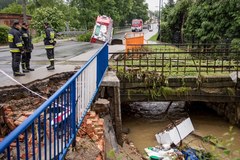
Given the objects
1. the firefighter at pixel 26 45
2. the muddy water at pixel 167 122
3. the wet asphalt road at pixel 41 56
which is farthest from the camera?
the wet asphalt road at pixel 41 56

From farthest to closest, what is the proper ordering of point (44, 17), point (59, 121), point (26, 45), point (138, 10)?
point (138, 10) → point (44, 17) → point (26, 45) → point (59, 121)

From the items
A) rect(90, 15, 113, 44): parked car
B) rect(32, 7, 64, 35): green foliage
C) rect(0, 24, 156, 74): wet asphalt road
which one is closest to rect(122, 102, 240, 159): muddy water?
rect(0, 24, 156, 74): wet asphalt road

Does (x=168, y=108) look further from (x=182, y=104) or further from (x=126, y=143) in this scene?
(x=126, y=143)

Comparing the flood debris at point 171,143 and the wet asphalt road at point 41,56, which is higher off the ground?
the wet asphalt road at point 41,56

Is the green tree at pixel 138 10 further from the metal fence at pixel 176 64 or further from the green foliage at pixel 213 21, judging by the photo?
Result: the metal fence at pixel 176 64

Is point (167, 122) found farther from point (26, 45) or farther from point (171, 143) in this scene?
point (26, 45)

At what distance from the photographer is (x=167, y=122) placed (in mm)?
10375

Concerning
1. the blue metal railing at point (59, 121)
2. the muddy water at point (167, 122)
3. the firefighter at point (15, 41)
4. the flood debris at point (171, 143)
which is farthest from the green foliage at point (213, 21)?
the blue metal railing at point (59, 121)

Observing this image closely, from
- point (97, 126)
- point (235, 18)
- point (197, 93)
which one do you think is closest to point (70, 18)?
point (235, 18)

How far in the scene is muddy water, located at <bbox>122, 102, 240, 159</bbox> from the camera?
8.50 metres

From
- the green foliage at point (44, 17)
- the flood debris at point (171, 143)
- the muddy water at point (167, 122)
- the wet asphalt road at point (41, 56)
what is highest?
the green foliage at point (44, 17)

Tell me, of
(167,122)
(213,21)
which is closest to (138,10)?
(213,21)

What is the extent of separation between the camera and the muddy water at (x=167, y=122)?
335 inches

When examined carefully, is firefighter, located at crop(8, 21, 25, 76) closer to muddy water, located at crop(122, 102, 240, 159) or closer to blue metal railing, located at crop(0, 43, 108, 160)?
blue metal railing, located at crop(0, 43, 108, 160)
